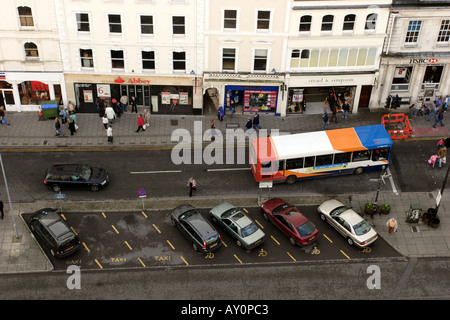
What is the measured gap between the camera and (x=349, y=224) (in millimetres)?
34031

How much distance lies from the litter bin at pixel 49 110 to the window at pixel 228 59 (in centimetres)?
1524

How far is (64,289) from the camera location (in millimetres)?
31188

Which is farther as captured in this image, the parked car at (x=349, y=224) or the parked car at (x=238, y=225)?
the parked car at (x=349, y=224)

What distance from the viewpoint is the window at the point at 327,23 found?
141 feet

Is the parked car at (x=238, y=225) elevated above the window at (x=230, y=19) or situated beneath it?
situated beneath

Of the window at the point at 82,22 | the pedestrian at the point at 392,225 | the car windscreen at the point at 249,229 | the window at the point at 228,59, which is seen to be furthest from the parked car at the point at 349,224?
the window at the point at 82,22

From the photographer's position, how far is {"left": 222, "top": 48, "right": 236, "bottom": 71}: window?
44531mm

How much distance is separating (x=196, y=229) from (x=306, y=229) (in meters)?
7.19

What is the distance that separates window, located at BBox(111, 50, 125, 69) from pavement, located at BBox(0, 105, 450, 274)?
444 cm

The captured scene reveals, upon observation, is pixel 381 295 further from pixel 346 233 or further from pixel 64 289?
pixel 64 289

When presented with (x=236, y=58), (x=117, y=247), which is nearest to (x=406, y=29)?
(x=236, y=58)

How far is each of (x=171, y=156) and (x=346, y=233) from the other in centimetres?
1552

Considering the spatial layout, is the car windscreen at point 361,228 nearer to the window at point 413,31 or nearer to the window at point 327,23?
the window at point 327,23

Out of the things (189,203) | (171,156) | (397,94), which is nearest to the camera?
(189,203)
